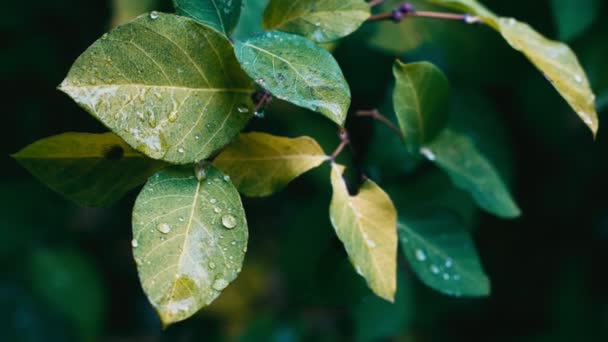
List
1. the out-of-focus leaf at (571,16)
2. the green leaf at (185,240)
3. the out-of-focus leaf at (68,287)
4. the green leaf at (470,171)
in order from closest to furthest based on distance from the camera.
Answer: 1. the green leaf at (185,240)
2. the green leaf at (470,171)
3. the out-of-focus leaf at (571,16)
4. the out-of-focus leaf at (68,287)

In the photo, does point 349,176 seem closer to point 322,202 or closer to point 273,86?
point 322,202

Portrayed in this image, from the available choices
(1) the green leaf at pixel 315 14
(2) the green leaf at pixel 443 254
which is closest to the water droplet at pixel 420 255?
(2) the green leaf at pixel 443 254

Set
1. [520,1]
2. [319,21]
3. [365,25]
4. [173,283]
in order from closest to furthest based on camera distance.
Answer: [173,283], [319,21], [365,25], [520,1]

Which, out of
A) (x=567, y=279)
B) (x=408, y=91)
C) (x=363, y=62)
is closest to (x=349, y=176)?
(x=363, y=62)

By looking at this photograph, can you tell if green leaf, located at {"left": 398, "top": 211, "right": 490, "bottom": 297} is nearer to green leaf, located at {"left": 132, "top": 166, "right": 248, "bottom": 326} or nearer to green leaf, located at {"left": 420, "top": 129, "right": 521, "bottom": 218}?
green leaf, located at {"left": 420, "top": 129, "right": 521, "bottom": 218}

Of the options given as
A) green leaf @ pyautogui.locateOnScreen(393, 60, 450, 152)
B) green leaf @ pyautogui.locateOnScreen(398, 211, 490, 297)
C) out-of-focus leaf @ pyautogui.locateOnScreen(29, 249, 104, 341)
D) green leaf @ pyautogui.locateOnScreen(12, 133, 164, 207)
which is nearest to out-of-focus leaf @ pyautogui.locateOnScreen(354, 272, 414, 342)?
green leaf @ pyautogui.locateOnScreen(398, 211, 490, 297)

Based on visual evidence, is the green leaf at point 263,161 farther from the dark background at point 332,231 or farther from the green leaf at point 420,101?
the dark background at point 332,231

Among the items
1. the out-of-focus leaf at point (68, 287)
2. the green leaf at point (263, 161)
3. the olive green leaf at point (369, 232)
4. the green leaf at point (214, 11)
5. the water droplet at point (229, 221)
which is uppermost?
the green leaf at point (214, 11)
